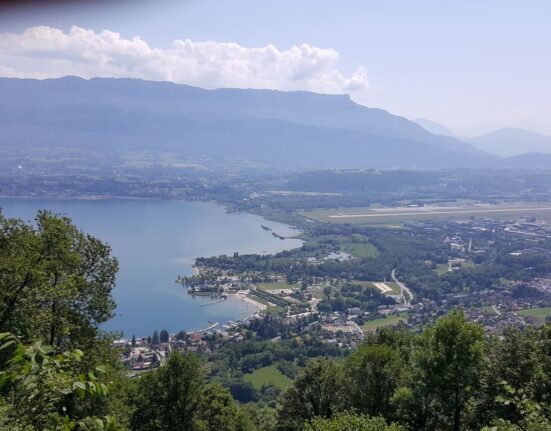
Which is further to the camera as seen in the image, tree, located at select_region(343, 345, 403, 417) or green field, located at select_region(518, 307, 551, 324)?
green field, located at select_region(518, 307, 551, 324)

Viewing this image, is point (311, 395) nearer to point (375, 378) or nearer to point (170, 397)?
point (375, 378)

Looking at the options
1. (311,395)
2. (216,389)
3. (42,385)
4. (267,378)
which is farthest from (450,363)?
(267,378)

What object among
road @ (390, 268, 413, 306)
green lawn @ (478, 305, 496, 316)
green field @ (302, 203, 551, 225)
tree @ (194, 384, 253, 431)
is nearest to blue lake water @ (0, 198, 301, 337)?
tree @ (194, 384, 253, 431)

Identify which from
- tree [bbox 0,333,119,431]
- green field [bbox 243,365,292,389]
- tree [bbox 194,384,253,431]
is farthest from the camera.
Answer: green field [bbox 243,365,292,389]

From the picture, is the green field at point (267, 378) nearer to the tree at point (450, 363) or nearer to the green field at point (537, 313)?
the tree at point (450, 363)

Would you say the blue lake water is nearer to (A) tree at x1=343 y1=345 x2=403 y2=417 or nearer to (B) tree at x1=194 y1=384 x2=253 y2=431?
(B) tree at x1=194 y1=384 x2=253 y2=431

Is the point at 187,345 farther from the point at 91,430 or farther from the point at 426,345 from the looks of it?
the point at 91,430

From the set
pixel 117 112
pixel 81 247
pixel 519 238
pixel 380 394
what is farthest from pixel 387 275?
pixel 117 112

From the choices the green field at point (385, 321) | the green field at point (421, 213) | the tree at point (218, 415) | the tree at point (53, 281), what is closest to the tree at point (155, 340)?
the green field at point (385, 321)
